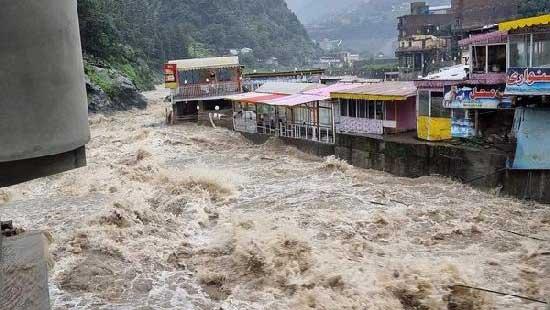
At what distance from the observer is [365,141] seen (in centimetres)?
1962

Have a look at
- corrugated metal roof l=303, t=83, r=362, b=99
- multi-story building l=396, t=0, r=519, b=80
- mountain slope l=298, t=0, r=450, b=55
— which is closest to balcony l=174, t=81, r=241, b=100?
corrugated metal roof l=303, t=83, r=362, b=99

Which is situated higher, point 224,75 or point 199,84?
point 224,75

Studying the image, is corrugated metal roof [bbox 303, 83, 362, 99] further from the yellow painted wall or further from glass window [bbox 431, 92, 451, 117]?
glass window [bbox 431, 92, 451, 117]

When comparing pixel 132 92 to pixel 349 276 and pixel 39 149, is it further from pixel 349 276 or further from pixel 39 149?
pixel 39 149

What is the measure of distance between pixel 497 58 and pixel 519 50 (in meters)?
1.56

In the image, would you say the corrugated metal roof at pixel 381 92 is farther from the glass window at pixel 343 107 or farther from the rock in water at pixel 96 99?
the rock in water at pixel 96 99

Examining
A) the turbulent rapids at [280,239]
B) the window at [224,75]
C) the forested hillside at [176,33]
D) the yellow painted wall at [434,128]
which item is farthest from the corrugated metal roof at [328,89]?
the forested hillside at [176,33]

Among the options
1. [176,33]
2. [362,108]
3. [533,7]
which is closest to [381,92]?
[362,108]

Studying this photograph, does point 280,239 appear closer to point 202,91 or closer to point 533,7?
point 202,91

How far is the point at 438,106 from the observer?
701 inches

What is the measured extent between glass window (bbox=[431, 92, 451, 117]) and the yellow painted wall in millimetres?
156

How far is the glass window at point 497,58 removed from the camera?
16.2 m

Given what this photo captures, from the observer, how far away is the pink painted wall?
20.0 m

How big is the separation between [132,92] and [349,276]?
38.3m
